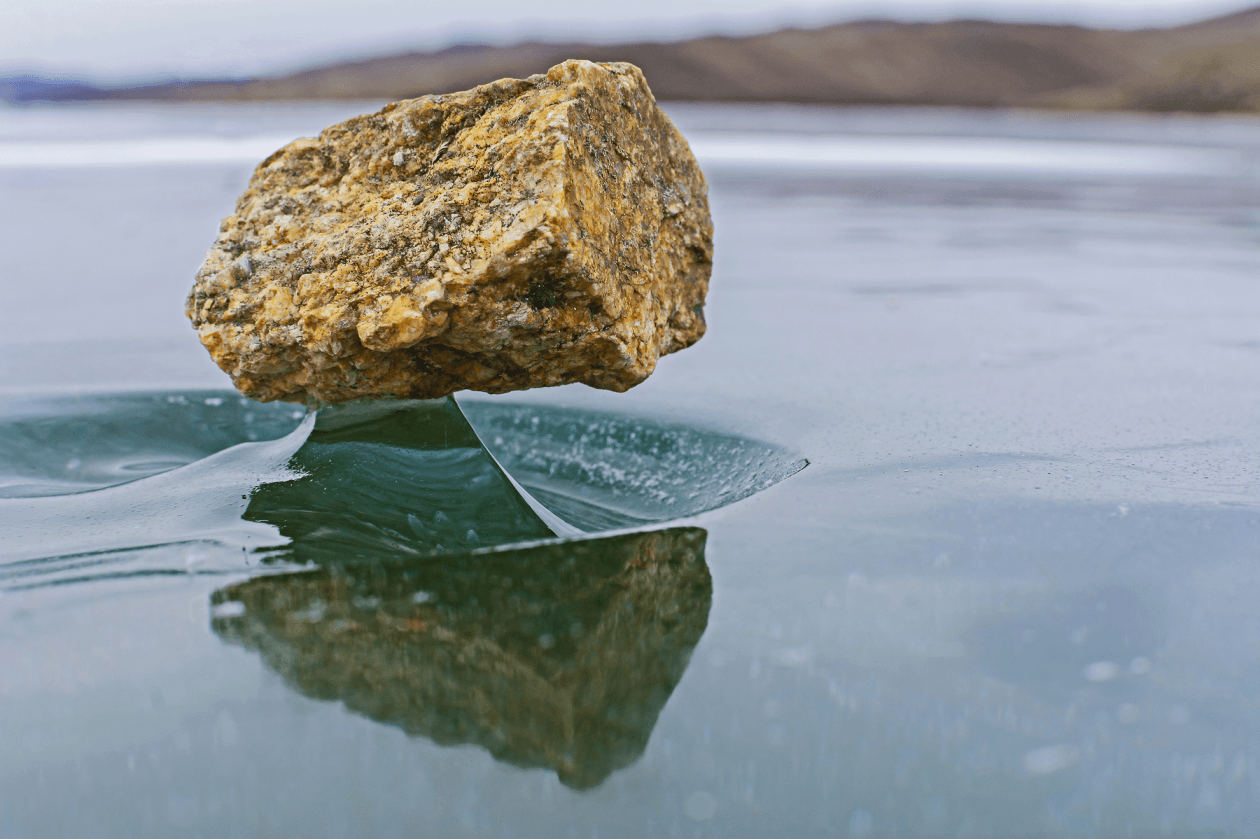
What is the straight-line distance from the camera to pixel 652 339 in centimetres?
225

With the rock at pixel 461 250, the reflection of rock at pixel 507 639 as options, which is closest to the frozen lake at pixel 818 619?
the reflection of rock at pixel 507 639

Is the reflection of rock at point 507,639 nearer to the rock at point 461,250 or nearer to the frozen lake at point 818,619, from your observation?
the frozen lake at point 818,619

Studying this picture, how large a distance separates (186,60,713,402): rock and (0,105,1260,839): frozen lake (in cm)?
36

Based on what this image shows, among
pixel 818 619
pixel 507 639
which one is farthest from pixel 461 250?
pixel 818 619

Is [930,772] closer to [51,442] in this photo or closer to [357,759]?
[357,759]

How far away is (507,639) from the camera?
5.29 ft

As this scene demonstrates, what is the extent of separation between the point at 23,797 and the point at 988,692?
139 cm

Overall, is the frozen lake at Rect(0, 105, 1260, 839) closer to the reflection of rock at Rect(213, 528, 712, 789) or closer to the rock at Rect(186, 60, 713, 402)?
the reflection of rock at Rect(213, 528, 712, 789)

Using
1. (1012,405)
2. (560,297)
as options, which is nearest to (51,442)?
(560,297)

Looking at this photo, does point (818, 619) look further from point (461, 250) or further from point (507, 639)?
point (461, 250)

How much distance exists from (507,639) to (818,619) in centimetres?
55

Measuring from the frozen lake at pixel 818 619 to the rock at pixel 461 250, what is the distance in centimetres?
36

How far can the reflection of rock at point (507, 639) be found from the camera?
140cm

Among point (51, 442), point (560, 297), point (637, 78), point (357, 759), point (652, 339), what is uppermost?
point (637, 78)
